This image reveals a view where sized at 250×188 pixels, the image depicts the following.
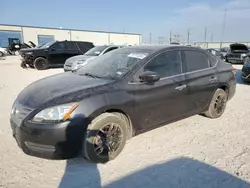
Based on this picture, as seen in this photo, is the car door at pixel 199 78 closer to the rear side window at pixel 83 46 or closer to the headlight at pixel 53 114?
the headlight at pixel 53 114

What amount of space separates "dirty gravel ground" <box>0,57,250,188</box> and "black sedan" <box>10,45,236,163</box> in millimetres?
265

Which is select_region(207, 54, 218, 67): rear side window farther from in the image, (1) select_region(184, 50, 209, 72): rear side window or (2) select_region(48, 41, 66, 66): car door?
(2) select_region(48, 41, 66, 66): car door

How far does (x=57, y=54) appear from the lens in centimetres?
1446

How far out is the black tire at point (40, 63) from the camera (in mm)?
13873

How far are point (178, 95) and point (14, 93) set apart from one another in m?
5.69

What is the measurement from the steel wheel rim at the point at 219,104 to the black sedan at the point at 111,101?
0.31 metres

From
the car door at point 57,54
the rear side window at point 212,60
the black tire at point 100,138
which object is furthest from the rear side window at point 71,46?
the black tire at point 100,138

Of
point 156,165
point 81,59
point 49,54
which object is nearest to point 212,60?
point 156,165

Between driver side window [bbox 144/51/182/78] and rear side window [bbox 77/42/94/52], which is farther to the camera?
rear side window [bbox 77/42/94/52]

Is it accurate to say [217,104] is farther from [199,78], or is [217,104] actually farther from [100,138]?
[100,138]

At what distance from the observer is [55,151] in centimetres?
289

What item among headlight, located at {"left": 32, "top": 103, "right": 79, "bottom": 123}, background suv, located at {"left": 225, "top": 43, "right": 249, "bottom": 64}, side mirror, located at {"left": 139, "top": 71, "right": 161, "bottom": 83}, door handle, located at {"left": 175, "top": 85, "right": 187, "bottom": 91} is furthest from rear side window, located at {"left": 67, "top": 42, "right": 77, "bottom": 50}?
headlight, located at {"left": 32, "top": 103, "right": 79, "bottom": 123}

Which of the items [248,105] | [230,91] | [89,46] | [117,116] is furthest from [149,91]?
[89,46]

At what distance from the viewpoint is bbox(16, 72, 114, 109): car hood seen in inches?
117
